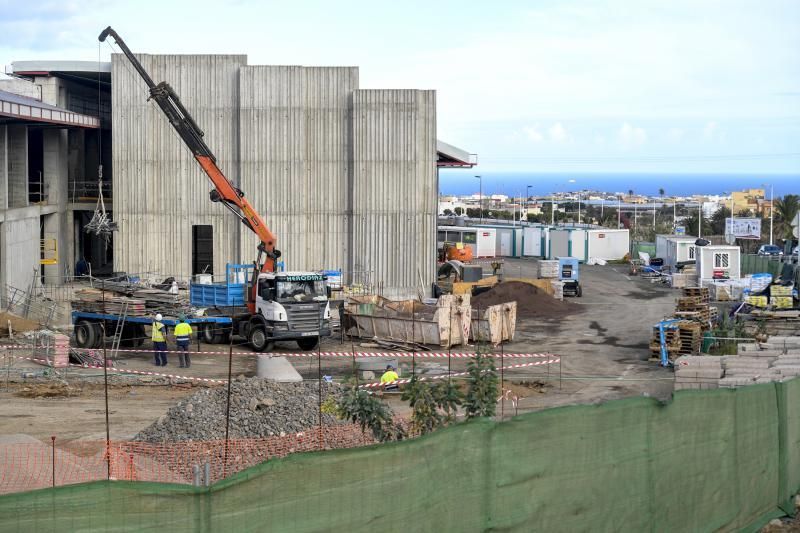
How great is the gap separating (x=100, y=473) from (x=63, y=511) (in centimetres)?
828

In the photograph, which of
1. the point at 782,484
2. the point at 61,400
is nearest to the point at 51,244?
the point at 61,400

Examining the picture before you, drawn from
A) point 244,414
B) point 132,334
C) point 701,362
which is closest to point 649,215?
point 132,334

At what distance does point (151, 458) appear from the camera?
16.4 meters

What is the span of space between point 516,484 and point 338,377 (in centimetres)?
1924

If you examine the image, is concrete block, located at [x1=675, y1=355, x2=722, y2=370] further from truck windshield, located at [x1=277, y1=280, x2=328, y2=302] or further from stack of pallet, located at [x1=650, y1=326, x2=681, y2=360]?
truck windshield, located at [x1=277, y1=280, x2=328, y2=302]

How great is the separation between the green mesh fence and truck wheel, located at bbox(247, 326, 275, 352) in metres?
21.2

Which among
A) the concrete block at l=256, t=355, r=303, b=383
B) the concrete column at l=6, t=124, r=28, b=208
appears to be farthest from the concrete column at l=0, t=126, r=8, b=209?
the concrete block at l=256, t=355, r=303, b=383

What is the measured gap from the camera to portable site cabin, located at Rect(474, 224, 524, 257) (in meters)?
73.6

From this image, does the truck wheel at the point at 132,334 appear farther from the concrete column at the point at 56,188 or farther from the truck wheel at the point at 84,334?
the concrete column at the point at 56,188

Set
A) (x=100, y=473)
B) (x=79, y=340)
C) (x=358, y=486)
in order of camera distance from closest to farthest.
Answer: (x=358, y=486) → (x=100, y=473) → (x=79, y=340)

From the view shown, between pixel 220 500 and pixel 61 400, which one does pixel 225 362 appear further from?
pixel 220 500

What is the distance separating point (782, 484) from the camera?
1343cm

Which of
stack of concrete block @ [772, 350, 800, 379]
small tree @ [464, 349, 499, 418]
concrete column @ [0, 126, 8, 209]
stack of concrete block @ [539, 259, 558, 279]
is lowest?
stack of concrete block @ [772, 350, 800, 379]

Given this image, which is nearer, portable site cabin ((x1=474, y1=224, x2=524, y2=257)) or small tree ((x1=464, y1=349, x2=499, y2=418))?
small tree ((x1=464, y1=349, x2=499, y2=418))
